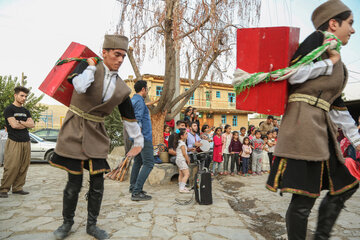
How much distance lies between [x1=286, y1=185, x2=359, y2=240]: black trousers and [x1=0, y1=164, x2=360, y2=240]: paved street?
96cm

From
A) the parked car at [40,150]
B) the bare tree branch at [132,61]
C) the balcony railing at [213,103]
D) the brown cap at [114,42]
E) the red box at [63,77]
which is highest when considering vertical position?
the balcony railing at [213,103]

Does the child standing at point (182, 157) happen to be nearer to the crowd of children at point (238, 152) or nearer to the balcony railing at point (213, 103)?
the crowd of children at point (238, 152)

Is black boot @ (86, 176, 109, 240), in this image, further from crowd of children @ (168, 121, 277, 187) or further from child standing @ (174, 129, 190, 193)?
crowd of children @ (168, 121, 277, 187)

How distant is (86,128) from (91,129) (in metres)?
0.05

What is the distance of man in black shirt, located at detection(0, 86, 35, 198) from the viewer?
4332 mm

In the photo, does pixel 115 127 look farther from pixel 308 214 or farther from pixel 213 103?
pixel 213 103

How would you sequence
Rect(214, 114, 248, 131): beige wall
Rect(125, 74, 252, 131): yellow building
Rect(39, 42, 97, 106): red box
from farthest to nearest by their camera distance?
Rect(214, 114, 248, 131): beige wall → Rect(125, 74, 252, 131): yellow building → Rect(39, 42, 97, 106): red box

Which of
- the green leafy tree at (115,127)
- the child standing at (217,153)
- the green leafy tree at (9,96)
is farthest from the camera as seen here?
the green leafy tree at (9,96)

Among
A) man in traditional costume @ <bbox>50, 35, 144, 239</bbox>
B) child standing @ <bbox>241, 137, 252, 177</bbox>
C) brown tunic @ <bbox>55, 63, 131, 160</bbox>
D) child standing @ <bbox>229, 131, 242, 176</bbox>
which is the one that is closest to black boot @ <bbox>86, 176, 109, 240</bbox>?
man in traditional costume @ <bbox>50, 35, 144, 239</bbox>

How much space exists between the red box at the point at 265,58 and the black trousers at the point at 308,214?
660 mm

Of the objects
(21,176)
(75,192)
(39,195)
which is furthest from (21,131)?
(75,192)

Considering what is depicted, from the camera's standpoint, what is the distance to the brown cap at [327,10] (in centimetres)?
192

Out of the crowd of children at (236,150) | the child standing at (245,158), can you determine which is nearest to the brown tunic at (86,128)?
the crowd of children at (236,150)

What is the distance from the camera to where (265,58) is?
1.93m
